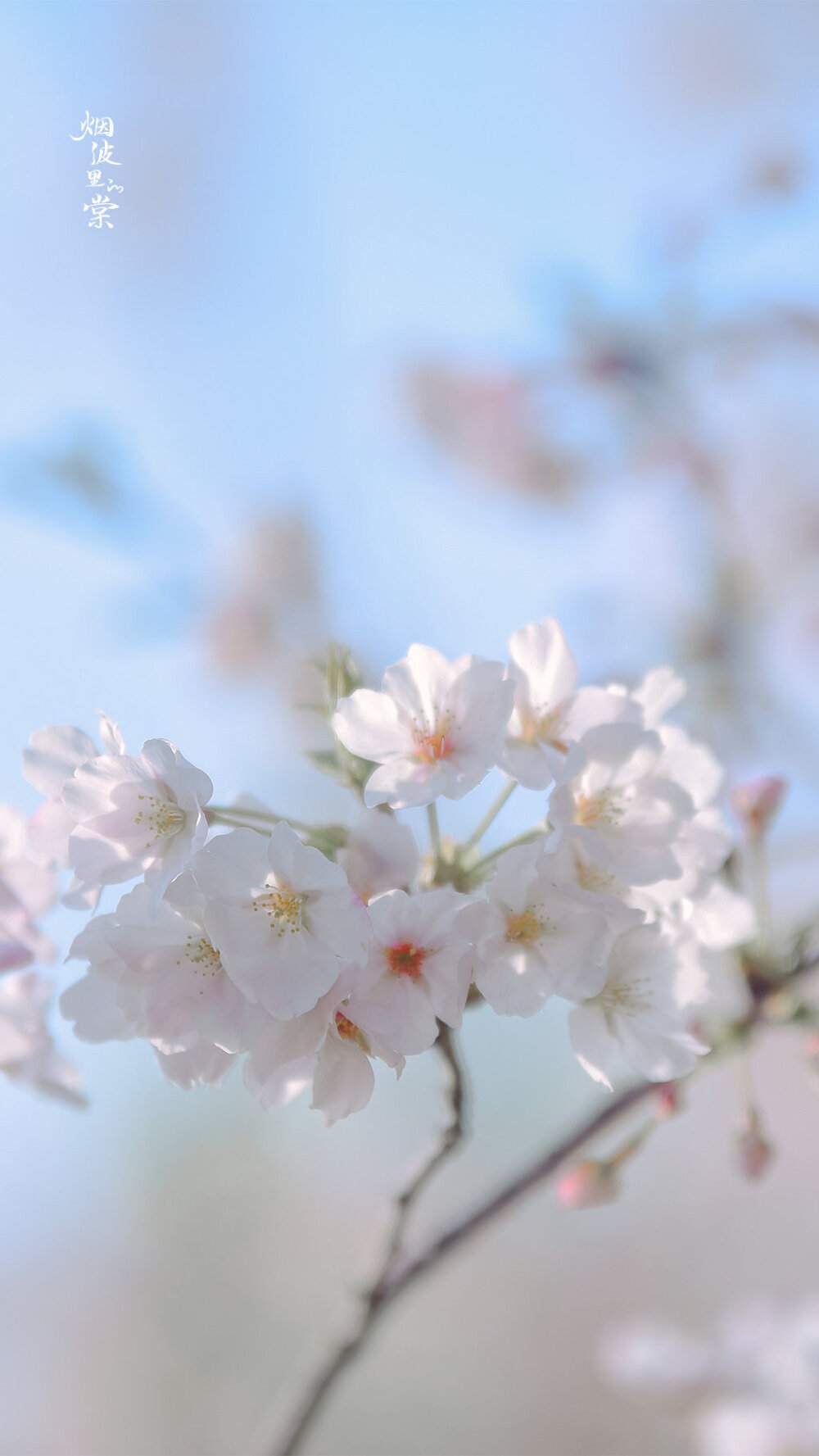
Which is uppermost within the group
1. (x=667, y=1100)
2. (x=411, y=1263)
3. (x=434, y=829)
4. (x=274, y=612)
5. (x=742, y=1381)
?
(x=434, y=829)

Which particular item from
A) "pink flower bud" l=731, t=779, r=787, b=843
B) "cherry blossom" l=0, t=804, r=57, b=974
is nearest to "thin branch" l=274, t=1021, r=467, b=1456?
"cherry blossom" l=0, t=804, r=57, b=974

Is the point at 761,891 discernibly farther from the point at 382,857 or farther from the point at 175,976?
the point at 175,976

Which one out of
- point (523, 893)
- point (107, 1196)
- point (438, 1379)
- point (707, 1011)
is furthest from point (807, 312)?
point (438, 1379)

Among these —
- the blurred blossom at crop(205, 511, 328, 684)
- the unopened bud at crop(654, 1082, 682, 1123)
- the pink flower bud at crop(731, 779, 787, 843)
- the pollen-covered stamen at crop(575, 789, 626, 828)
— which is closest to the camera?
the pollen-covered stamen at crop(575, 789, 626, 828)

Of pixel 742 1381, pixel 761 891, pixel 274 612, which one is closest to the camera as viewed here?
pixel 761 891

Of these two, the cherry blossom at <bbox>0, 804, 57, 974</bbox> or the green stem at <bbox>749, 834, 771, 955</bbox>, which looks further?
the green stem at <bbox>749, 834, 771, 955</bbox>

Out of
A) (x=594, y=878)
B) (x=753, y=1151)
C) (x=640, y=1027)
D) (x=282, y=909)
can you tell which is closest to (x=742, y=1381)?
(x=753, y=1151)

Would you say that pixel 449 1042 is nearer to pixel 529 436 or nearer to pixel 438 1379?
pixel 529 436

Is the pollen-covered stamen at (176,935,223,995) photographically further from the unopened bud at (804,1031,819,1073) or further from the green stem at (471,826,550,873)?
the unopened bud at (804,1031,819,1073)
